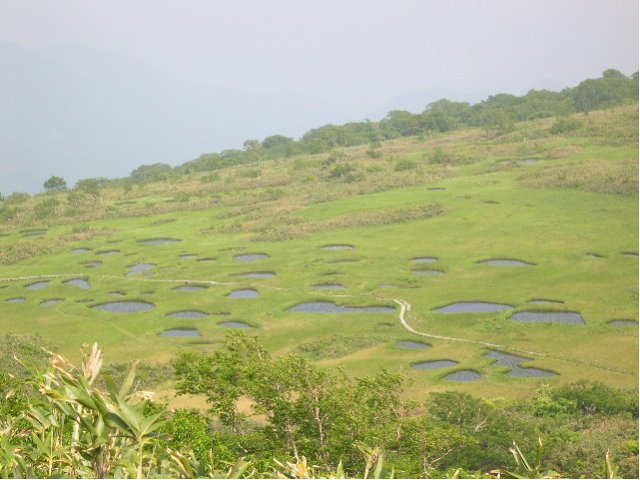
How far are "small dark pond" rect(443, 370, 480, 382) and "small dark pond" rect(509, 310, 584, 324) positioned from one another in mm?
7463

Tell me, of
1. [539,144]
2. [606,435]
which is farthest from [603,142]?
[606,435]

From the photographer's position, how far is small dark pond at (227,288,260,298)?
48.0 meters

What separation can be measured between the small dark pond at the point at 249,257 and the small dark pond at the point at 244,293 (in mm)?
7175

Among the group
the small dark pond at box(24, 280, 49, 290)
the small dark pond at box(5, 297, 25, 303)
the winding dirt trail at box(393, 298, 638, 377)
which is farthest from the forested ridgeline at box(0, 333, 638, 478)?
the small dark pond at box(24, 280, 49, 290)

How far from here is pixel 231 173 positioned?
104 m

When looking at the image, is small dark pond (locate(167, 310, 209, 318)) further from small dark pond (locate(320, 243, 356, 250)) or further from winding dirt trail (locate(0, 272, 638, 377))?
small dark pond (locate(320, 243, 356, 250))

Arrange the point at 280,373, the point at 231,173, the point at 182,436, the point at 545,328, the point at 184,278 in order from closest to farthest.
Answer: the point at 182,436 < the point at 280,373 < the point at 545,328 < the point at 184,278 < the point at 231,173

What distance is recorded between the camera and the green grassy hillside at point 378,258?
1492 inches

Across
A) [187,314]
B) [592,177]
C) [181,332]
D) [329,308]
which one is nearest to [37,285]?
[187,314]

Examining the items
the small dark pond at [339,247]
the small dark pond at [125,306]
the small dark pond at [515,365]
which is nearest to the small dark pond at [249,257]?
the small dark pond at [339,247]

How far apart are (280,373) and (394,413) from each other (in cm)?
348

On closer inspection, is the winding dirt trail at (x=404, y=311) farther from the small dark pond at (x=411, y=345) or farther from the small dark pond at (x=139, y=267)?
the small dark pond at (x=139, y=267)

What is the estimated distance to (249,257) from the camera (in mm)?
57688

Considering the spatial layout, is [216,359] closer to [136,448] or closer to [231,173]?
[136,448]
